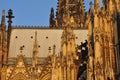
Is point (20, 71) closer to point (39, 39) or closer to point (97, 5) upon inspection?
point (39, 39)

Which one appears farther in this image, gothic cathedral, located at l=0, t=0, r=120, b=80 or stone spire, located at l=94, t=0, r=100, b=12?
stone spire, located at l=94, t=0, r=100, b=12

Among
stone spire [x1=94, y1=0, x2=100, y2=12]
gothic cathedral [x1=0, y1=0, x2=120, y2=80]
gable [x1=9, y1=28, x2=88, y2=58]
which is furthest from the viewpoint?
gable [x1=9, y1=28, x2=88, y2=58]

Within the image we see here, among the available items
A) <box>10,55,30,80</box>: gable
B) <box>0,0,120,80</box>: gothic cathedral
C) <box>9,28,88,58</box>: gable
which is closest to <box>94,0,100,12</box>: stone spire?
<box>0,0,120,80</box>: gothic cathedral

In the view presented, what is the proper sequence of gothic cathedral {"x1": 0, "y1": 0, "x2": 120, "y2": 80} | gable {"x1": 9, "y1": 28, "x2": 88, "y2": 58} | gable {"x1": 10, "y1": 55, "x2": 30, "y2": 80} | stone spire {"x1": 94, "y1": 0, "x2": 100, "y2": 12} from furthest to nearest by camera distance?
gable {"x1": 9, "y1": 28, "x2": 88, "y2": 58}, gable {"x1": 10, "y1": 55, "x2": 30, "y2": 80}, stone spire {"x1": 94, "y1": 0, "x2": 100, "y2": 12}, gothic cathedral {"x1": 0, "y1": 0, "x2": 120, "y2": 80}

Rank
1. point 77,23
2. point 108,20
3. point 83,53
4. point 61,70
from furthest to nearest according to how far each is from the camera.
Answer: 1. point 77,23
2. point 83,53
3. point 61,70
4. point 108,20

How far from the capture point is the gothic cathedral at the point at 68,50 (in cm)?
2355

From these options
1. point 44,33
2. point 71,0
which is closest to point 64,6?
point 71,0

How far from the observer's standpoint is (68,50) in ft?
93.4

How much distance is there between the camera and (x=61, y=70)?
28.3 m

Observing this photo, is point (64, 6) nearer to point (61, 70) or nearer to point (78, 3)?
point (78, 3)

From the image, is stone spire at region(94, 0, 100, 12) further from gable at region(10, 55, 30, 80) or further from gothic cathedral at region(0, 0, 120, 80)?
gable at region(10, 55, 30, 80)

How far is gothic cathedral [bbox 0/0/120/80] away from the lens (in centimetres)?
A: 2355

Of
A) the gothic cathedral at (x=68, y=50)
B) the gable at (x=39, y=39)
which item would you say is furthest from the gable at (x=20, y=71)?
the gable at (x=39, y=39)

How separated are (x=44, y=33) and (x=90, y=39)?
16.8 metres
